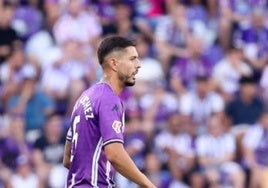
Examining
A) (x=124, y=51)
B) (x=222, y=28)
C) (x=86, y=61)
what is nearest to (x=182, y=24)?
(x=222, y=28)

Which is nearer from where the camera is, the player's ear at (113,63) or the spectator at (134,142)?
the player's ear at (113,63)

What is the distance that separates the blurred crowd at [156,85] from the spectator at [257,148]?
0.02 meters

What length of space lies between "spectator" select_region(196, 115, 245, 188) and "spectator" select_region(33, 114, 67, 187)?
6.49 ft

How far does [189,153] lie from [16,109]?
2.80m

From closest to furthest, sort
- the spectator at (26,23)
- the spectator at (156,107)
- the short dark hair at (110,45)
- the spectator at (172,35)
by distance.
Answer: the short dark hair at (110,45) → the spectator at (156,107) → the spectator at (172,35) → the spectator at (26,23)

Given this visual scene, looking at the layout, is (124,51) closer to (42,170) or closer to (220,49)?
(42,170)

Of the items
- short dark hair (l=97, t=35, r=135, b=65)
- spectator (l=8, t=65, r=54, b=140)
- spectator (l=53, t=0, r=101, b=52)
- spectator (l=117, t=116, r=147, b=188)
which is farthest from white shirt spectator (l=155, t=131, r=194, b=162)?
short dark hair (l=97, t=35, r=135, b=65)

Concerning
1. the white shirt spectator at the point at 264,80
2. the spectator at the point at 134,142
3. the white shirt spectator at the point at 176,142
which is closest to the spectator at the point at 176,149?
the white shirt spectator at the point at 176,142

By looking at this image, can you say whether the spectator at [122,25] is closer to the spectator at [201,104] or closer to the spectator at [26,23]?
the spectator at [26,23]

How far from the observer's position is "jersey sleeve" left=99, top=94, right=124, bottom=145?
820 centimetres

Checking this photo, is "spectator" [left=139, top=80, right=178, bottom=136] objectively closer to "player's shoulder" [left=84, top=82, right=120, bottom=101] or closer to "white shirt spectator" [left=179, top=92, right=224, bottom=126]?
"white shirt spectator" [left=179, top=92, right=224, bottom=126]

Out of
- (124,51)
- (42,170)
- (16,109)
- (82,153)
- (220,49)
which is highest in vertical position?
(220,49)

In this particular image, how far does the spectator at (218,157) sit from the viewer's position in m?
14.9

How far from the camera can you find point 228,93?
53.6ft
